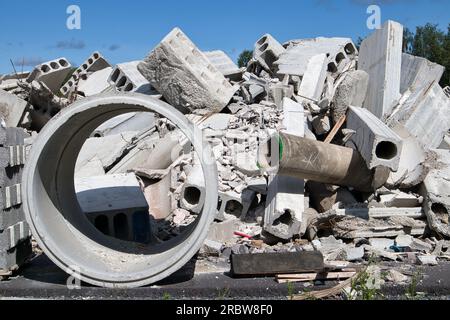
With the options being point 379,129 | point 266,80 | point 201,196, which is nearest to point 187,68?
point 266,80

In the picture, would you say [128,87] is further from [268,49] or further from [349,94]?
[349,94]

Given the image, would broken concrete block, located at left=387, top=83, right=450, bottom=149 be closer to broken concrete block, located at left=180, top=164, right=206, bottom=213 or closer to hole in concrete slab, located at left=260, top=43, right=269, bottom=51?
broken concrete block, located at left=180, top=164, right=206, bottom=213

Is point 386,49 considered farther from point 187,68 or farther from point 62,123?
point 62,123

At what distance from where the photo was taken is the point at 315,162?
6184 mm

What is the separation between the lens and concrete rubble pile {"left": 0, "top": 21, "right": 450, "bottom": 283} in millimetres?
6090

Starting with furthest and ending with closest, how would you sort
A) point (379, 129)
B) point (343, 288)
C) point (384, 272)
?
point (379, 129) → point (384, 272) → point (343, 288)

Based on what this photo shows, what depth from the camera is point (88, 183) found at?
21.9ft

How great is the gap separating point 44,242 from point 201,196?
2373mm

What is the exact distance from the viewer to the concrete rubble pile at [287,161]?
6.09m

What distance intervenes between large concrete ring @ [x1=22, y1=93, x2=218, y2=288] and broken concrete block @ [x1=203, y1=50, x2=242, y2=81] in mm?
5776

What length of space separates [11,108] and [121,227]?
5199 mm

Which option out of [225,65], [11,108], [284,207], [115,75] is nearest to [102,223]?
[284,207]

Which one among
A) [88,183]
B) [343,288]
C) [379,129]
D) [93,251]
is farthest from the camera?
[88,183]
